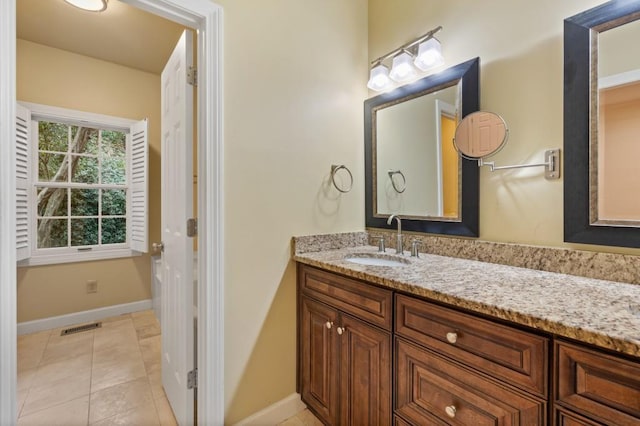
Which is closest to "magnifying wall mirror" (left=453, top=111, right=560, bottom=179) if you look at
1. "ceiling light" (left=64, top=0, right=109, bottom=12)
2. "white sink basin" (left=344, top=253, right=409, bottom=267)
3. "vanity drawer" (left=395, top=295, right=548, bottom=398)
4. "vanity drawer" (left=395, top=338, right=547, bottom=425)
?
"white sink basin" (left=344, top=253, right=409, bottom=267)

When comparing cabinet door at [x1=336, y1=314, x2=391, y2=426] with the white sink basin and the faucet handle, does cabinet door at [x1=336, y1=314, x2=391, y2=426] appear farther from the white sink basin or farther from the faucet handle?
the faucet handle

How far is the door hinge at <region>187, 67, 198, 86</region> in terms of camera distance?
4.83 feet

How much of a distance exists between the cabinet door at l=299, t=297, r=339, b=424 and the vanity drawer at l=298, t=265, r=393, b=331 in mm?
61

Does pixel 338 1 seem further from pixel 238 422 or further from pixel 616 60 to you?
pixel 238 422

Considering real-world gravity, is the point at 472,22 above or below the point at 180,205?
above

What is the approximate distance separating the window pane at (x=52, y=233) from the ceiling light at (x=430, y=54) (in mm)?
3532

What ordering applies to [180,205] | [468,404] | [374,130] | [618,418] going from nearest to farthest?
[618,418] → [468,404] → [180,205] → [374,130]

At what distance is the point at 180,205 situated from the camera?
1.52m

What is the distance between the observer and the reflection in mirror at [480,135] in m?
1.36

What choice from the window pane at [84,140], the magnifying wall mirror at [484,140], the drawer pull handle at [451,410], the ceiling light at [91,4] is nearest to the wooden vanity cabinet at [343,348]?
the drawer pull handle at [451,410]

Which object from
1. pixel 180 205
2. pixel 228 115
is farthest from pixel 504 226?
pixel 180 205

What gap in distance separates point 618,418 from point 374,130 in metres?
1.69

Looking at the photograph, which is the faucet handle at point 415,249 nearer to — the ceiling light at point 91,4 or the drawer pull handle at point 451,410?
the drawer pull handle at point 451,410

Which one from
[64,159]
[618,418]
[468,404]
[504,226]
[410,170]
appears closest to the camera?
[618,418]
